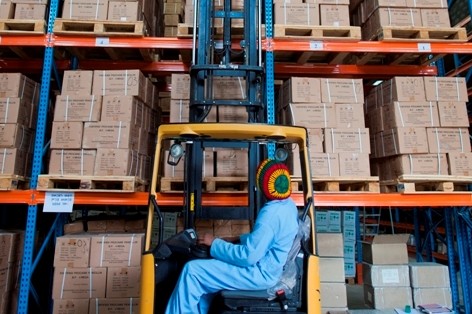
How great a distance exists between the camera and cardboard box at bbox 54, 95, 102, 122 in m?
4.27

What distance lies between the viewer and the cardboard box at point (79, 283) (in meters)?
3.91

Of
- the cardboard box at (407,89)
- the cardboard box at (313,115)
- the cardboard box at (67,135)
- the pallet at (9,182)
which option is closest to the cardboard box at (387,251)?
the cardboard box at (313,115)

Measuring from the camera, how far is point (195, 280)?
2.52 m

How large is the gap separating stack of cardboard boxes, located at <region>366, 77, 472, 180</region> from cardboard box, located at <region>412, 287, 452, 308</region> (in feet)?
4.93

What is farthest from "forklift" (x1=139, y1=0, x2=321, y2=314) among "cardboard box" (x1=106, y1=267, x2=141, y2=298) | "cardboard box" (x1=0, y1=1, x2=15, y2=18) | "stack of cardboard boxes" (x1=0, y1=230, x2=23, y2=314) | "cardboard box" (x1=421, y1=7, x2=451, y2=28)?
"cardboard box" (x1=0, y1=1, x2=15, y2=18)

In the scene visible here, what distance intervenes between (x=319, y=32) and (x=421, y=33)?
137 cm

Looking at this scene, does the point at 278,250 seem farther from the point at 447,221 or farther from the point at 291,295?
the point at 447,221

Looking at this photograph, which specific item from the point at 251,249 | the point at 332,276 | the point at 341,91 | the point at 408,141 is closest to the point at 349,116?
the point at 341,91

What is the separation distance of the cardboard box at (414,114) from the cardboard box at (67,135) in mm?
3896

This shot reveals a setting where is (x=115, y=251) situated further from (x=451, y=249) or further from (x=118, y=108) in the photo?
(x=451, y=249)

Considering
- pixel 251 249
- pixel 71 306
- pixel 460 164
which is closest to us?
pixel 251 249

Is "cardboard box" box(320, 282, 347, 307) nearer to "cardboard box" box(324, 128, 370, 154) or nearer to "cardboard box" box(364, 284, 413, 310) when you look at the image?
"cardboard box" box(364, 284, 413, 310)

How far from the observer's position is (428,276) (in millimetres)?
4520

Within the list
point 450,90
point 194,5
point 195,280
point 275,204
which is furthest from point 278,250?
point 450,90
